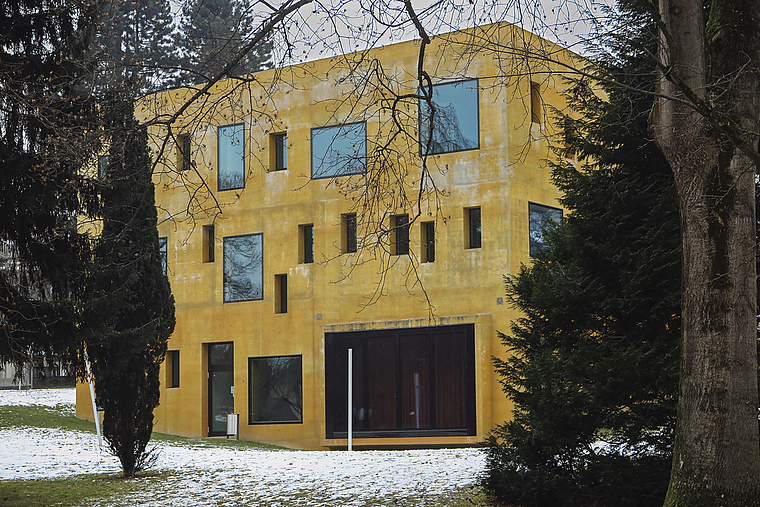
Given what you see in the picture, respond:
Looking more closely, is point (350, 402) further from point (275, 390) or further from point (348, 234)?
point (348, 234)

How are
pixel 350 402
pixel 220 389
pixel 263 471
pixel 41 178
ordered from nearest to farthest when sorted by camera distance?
pixel 41 178
pixel 263 471
pixel 350 402
pixel 220 389

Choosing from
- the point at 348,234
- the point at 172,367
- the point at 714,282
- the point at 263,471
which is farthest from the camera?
the point at 172,367

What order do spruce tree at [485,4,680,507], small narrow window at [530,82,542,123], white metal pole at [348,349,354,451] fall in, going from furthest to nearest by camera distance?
small narrow window at [530,82,542,123] < white metal pole at [348,349,354,451] < spruce tree at [485,4,680,507]

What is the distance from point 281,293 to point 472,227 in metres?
6.39

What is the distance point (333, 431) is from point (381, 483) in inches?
509

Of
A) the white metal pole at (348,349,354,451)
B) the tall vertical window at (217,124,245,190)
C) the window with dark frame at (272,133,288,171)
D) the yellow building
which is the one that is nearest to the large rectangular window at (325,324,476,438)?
the yellow building

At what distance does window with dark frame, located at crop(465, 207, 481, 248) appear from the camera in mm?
25681

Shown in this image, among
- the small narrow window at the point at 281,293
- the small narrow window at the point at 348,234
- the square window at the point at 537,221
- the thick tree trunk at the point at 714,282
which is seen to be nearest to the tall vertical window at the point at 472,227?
the square window at the point at 537,221

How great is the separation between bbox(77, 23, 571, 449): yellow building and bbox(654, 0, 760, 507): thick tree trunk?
13.6 metres

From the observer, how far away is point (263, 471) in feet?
53.5

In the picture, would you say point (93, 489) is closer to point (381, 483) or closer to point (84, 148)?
point (381, 483)

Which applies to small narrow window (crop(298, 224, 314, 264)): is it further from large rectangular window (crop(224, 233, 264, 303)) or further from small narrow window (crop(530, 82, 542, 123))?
small narrow window (crop(530, 82, 542, 123))

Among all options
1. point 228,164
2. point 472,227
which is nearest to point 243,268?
point 228,164

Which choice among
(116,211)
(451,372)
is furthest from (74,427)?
(116,211)
